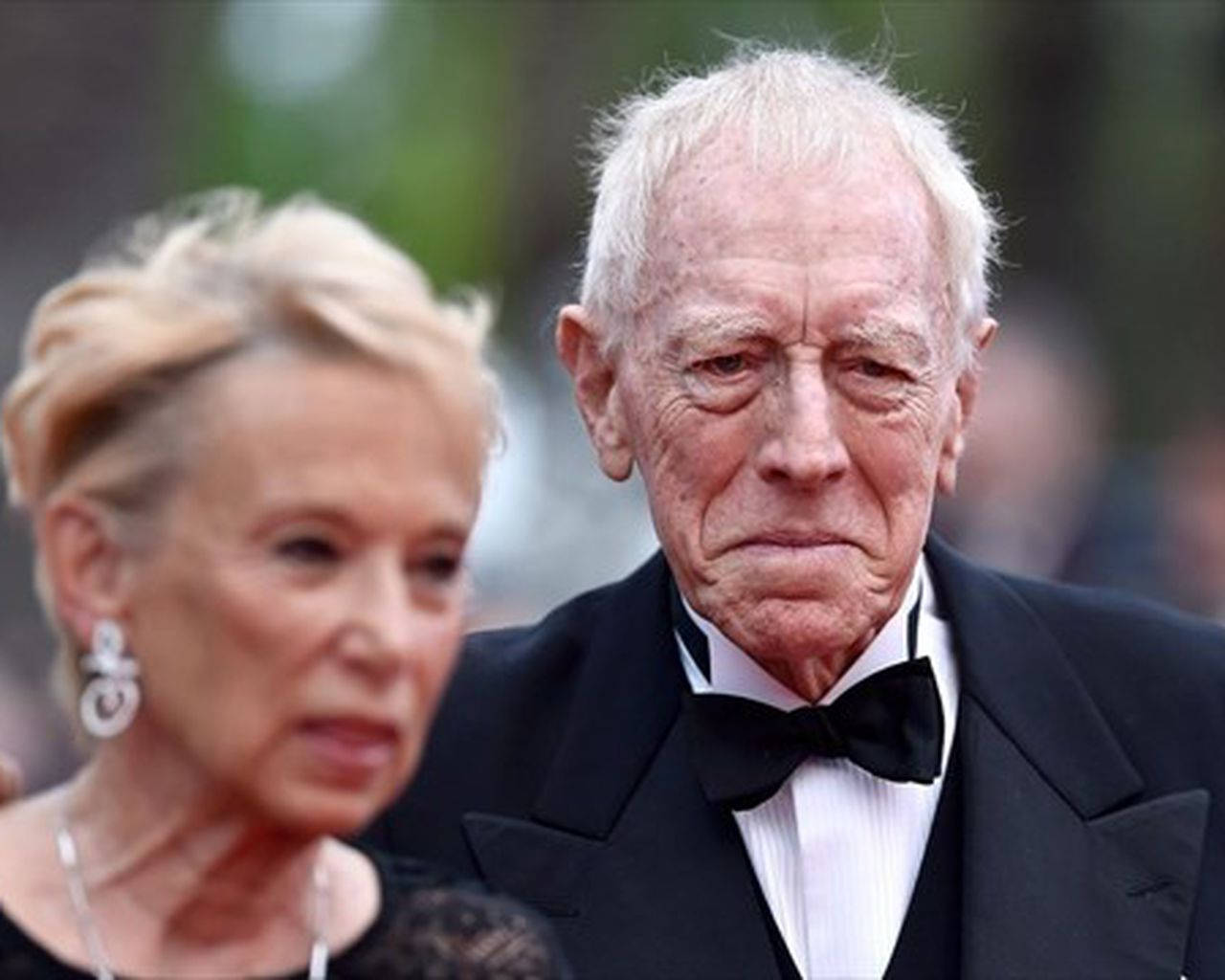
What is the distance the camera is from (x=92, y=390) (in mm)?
4363

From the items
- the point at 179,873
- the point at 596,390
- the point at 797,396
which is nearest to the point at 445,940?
the point at 179,873

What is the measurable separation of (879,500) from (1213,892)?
2.25 feet

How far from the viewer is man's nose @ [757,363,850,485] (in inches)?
217

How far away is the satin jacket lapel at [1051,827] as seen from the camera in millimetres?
5543

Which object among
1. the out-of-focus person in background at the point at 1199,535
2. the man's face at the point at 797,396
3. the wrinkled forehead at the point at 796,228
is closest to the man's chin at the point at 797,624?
the man's face at the point at 797,396

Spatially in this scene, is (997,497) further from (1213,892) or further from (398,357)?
(398,357)

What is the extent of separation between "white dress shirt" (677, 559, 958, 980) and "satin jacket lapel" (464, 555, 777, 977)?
5 cm

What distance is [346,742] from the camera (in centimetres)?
434

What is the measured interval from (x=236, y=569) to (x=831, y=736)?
1.54 meters

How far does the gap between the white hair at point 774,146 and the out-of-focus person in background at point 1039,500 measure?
4.01 m

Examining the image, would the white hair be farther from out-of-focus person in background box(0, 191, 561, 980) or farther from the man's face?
out-of-focus person in background box(0, 191, 561, 980)

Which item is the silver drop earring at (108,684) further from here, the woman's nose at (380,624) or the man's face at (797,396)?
the man's face at (797,396)

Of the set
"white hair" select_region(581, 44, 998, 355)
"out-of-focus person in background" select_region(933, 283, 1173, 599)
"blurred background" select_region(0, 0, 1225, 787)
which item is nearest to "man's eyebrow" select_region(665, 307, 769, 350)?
"white hair" select_region(581, 44, 998, 355)

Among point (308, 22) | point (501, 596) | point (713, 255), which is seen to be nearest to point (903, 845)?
point (713, 255)
